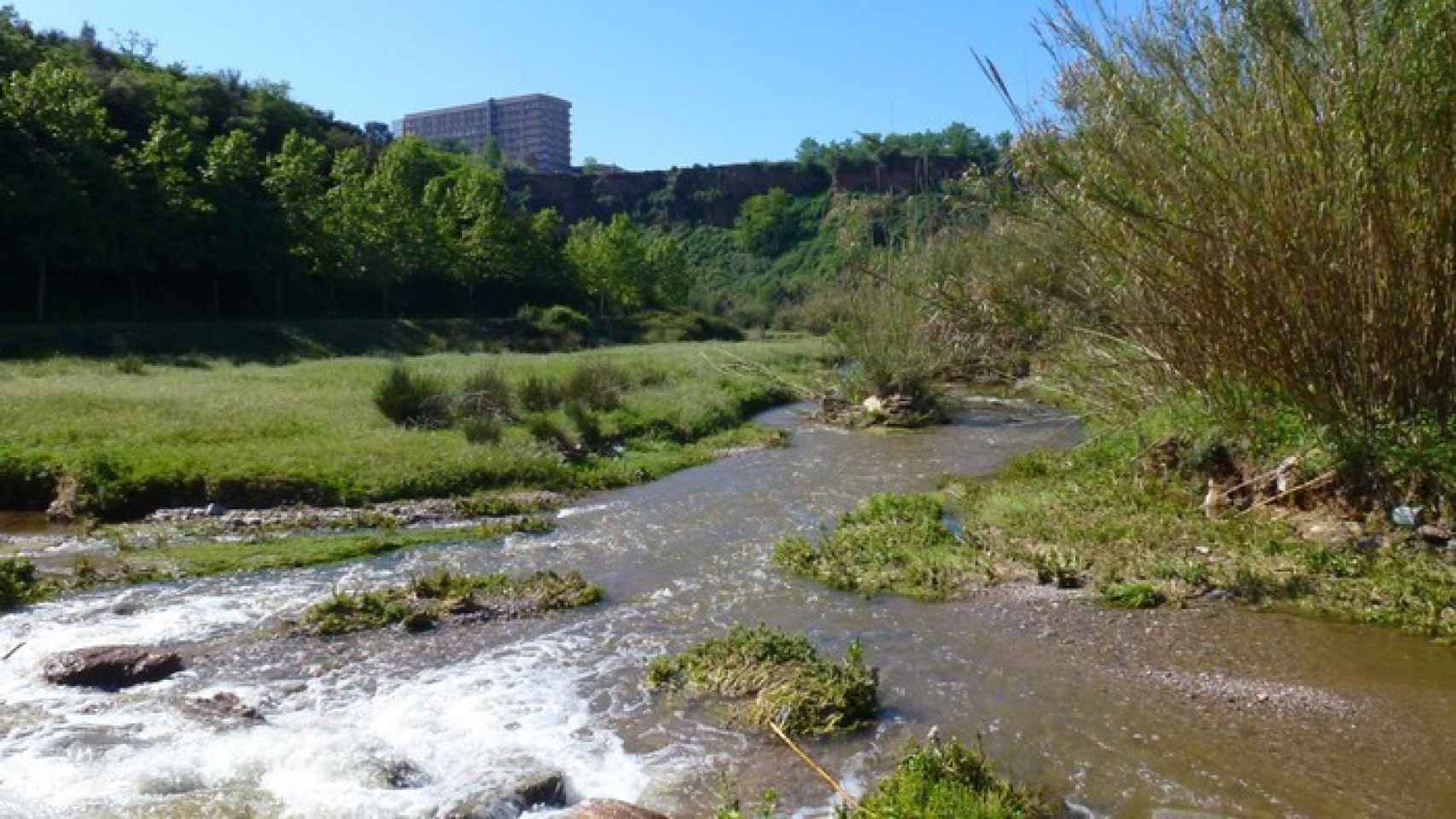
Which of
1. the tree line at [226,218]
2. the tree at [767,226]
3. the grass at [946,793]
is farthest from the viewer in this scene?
the tree at [767,226]

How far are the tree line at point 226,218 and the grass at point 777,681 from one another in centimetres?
3132

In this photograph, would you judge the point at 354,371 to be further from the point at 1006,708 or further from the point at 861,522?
the point at 1006,708

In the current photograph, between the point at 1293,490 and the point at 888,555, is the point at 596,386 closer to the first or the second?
the point at 888,555

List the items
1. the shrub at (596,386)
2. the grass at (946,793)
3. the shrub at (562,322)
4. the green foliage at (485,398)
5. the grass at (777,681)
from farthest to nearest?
the shrub at (562,322), the shrub at (596,386), the green foliage at (485,398), the grass at (777,681), the grass at (946,793)

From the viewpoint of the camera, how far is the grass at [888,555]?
10.2 meters

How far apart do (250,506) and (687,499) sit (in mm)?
5865

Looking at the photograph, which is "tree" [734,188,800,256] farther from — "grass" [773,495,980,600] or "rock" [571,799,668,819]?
"rock" [571,799,668,819]

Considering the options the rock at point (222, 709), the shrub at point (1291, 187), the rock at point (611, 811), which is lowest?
the rock at point (222, 709)

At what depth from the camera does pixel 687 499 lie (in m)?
15.4

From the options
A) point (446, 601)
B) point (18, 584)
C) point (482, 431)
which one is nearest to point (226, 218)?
point (482, 431)

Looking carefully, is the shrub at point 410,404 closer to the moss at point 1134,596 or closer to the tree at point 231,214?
the moss at point 1134,596

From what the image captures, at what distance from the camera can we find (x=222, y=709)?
287 inches

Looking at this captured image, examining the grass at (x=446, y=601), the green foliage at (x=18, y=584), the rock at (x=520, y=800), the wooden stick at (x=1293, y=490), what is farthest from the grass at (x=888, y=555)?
the green foliage at (x=18, y=584)

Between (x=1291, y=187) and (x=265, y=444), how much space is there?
44.9 ft
